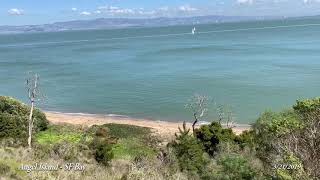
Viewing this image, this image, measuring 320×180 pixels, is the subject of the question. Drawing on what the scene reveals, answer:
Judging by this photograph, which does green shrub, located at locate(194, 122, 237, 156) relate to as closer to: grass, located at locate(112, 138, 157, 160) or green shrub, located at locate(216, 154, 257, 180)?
grass, located at locate(112, 138, 157, 160)

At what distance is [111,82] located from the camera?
227ft

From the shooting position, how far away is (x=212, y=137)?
2672cm

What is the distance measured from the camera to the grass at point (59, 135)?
32347mm

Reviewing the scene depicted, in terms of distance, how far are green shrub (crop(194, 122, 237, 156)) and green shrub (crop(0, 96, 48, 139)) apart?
35.8ft

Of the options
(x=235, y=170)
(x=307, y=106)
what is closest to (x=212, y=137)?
(x=307, y=106)

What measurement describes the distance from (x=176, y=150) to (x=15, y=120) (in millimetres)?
12998

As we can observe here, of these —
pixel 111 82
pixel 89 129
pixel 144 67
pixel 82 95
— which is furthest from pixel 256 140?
pixel 144 67

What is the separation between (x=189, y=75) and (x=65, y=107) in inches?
893

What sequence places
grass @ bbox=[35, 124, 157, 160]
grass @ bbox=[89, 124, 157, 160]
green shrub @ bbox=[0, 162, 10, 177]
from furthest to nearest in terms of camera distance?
grass @ bbox=[35, 124, 157, 160], grass @ bbox=[89, 124, 157, 160], green shrub @ bbox=[0, 162, 10, 177]

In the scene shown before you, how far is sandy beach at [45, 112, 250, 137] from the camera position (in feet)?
130

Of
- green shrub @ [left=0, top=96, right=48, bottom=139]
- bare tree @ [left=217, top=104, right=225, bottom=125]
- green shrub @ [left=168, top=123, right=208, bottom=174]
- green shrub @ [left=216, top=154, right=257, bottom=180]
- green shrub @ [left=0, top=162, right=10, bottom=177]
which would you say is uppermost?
green shrub @ [left=0, top=162, right=10, bottom=177]

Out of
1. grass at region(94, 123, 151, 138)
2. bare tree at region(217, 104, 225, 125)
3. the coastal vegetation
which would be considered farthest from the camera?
bare tree at region(217, 104, 225, 125)

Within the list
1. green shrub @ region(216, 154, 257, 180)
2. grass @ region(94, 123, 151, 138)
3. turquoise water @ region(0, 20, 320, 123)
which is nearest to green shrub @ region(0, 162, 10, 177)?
green shrub @ region(216, 154, 257, 180)

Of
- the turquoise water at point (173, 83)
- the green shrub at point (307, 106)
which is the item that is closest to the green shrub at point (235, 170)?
the green shrub at point (307, 106)
